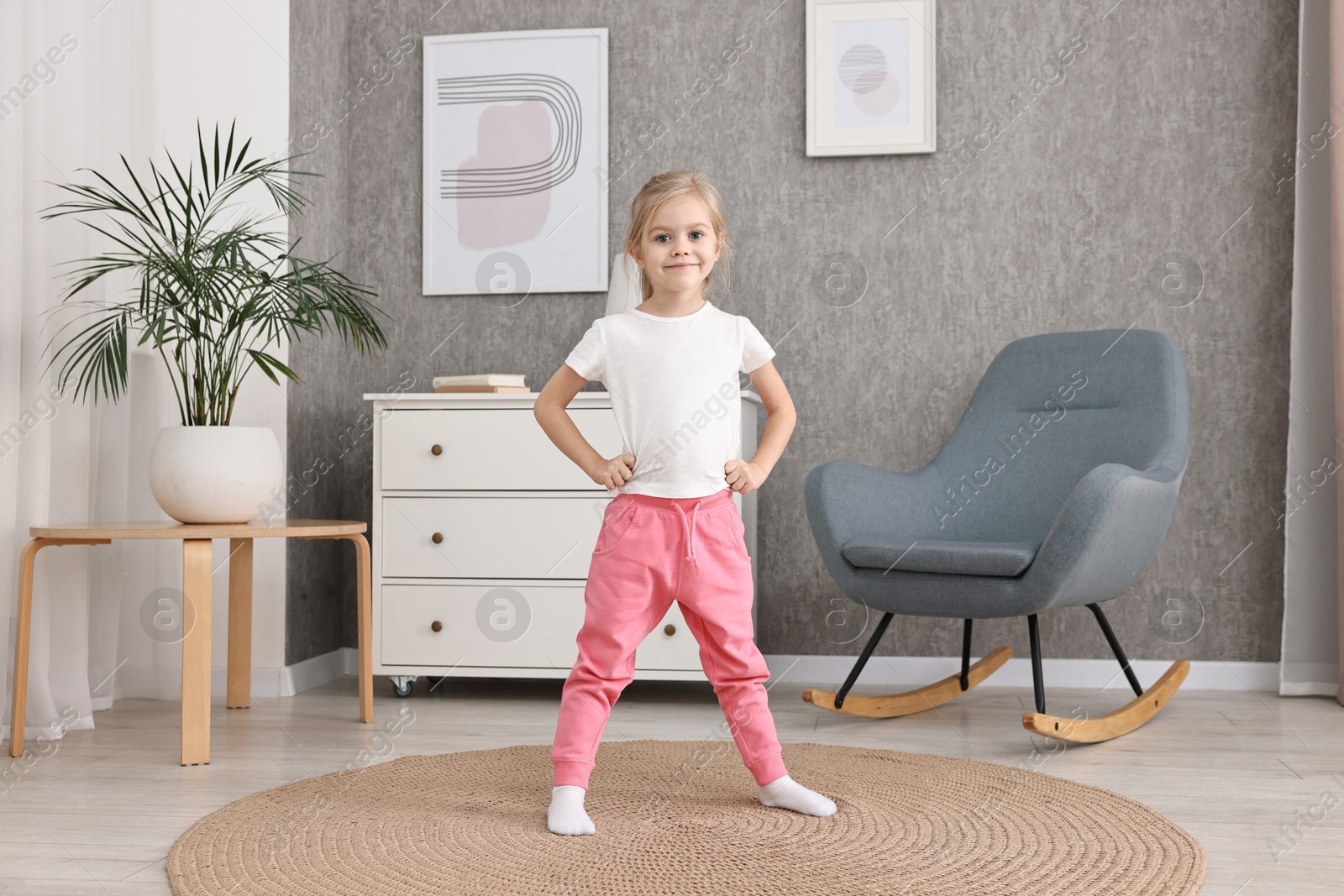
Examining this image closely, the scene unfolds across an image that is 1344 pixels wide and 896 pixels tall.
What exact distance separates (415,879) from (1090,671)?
6.89ft

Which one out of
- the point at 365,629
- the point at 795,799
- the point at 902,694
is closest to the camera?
the point at 795,799

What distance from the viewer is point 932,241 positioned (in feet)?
9.97

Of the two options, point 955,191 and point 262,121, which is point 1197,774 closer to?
point 955,191

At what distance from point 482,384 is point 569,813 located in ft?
4.61

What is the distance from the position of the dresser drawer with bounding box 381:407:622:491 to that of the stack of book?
66 millimetres

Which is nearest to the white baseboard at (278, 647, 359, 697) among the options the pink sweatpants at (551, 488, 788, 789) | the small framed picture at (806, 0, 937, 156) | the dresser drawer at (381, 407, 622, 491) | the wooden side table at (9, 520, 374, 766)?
the dresser drawer at (381, 407, 622, 491)

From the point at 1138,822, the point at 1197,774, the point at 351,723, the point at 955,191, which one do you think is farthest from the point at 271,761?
the point at 955,191

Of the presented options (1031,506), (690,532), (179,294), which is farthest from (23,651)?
(1031,506)

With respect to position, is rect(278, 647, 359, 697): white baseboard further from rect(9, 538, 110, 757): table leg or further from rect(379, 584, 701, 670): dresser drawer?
rect(9, 538, 110, 757): table leg

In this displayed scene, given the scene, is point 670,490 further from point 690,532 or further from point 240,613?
point 240,613

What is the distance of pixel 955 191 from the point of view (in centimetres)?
303

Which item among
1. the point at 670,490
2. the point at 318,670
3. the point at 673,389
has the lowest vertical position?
→ the point at 318,670

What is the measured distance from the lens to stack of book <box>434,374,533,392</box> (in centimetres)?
275

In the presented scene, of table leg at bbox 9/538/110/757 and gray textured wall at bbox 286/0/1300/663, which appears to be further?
gray textured wall at bbox 286/0/1300/663
